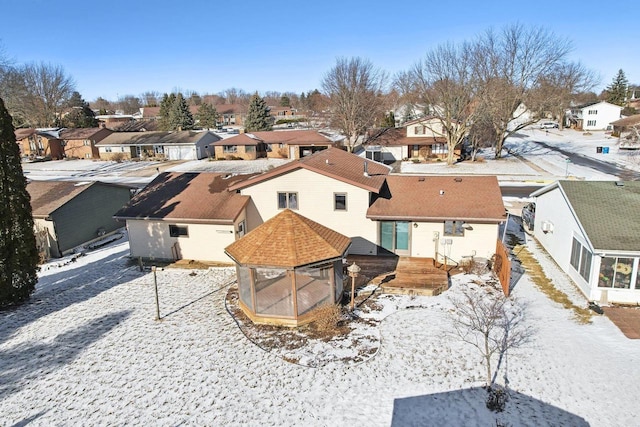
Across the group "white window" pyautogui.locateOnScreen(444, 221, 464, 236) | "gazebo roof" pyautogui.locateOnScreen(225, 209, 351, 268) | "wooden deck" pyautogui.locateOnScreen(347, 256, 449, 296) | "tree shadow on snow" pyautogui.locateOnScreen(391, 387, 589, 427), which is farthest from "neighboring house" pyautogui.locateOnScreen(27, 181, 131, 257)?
"tree shadow on snow" pyautogui.locateOnScreen(391, 387, 589, 427)

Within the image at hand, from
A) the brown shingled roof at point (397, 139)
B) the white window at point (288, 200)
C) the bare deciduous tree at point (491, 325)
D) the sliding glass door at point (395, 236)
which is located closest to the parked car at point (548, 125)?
the brown shingled roof at point (397, 139)

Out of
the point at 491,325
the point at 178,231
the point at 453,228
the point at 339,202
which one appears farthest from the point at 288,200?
the point at 491,325

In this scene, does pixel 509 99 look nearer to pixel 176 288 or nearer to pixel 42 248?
pixel 176 288

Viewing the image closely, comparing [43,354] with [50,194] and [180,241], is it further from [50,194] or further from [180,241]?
[50,194]

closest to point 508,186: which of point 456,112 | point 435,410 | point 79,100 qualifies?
point 456,112

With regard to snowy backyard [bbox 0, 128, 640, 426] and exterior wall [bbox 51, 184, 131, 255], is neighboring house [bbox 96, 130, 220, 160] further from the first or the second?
snowy backyard [bbox 0, 128, 640, 426]
